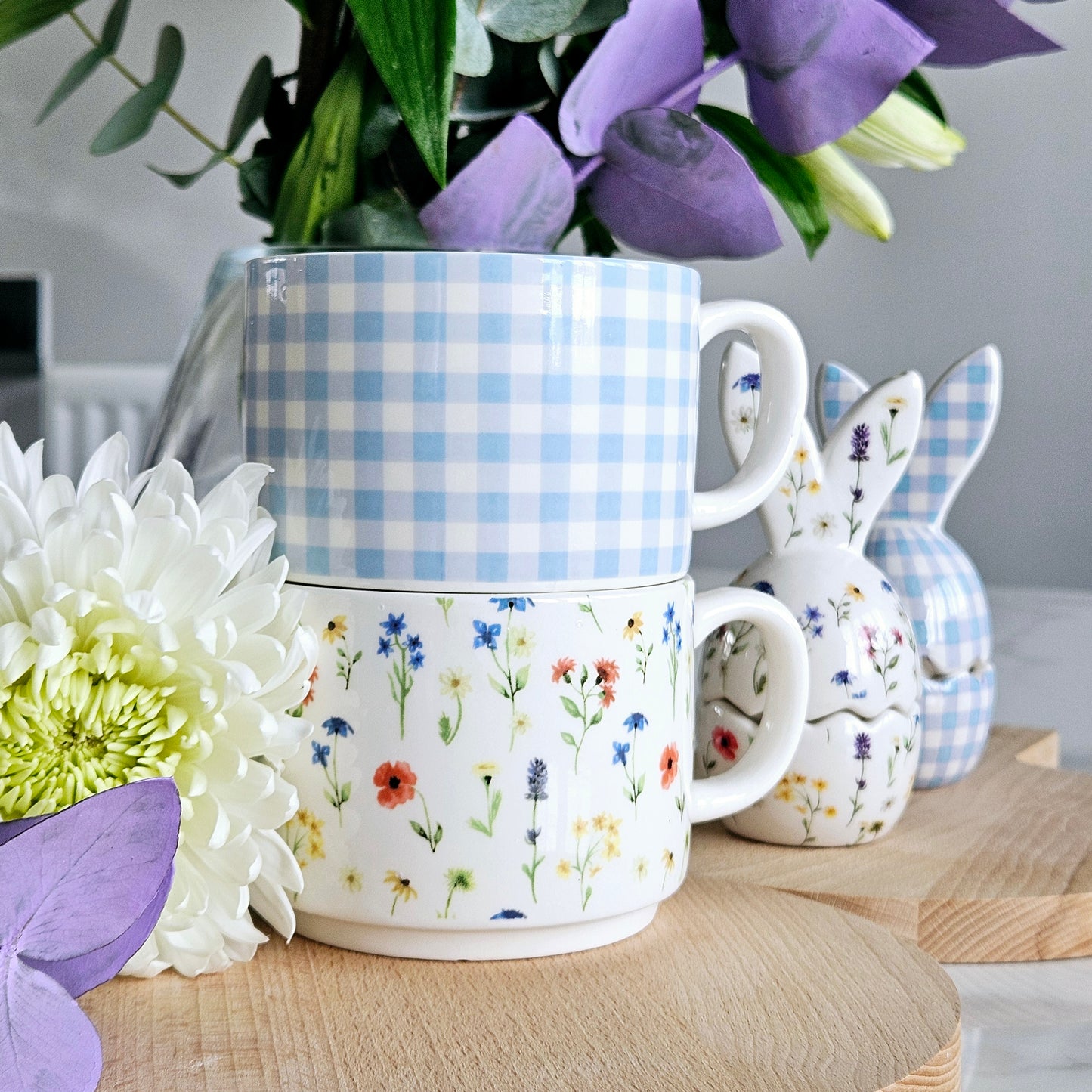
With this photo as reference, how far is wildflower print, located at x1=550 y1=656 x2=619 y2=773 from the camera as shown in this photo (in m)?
0.36

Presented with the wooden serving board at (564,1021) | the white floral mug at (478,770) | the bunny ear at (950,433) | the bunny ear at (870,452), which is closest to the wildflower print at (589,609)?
the white floral mug at (478,770)

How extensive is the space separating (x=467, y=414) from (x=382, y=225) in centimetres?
11

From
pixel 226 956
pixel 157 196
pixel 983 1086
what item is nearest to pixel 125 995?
pixel 226 956

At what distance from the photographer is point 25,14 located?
0.47 m

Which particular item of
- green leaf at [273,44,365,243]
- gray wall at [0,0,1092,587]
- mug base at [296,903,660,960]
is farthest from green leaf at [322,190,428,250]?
gray wall at [0,0,1092,587]

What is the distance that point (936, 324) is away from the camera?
1.76 metres

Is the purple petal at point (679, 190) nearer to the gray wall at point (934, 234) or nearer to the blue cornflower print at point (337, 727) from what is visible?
the blue cornflower print at point (337, 727)

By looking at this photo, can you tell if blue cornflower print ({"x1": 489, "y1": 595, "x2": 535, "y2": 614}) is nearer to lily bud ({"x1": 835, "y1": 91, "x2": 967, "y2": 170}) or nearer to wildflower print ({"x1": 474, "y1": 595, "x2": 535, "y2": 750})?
wildflower print ({"x1": 474, "y1": 595, "x2": 535, "y2": 750})

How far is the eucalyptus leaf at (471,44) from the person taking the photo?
37 cm

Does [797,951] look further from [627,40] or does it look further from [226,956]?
[627,40]

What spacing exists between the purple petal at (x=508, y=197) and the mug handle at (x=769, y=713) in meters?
0.13

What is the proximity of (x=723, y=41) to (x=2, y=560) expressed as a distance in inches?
12.0

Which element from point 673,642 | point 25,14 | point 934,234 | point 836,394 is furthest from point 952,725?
point 934,234

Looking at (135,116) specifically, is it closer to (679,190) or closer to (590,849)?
(679,190)
